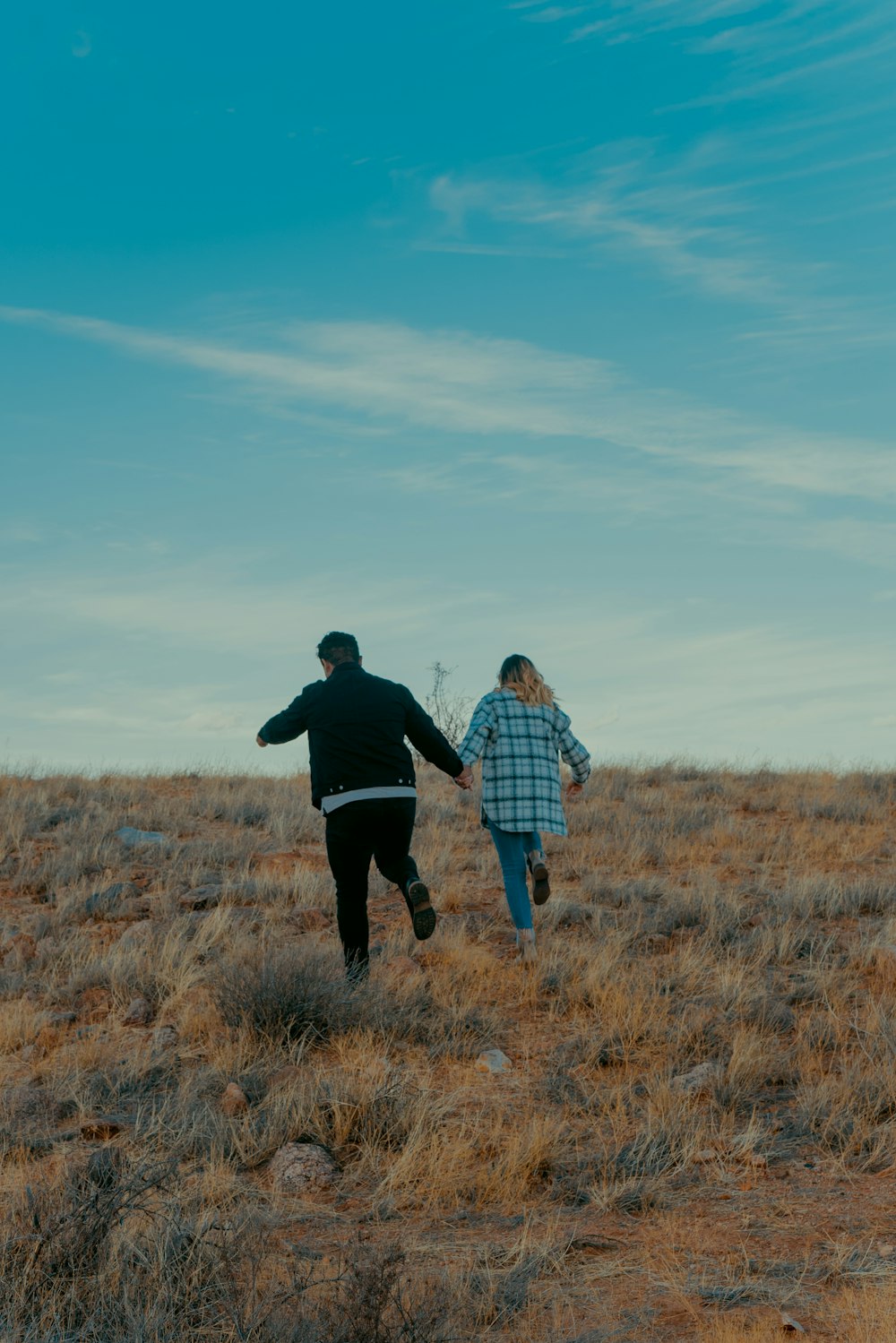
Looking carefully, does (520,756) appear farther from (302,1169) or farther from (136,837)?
(136,837)

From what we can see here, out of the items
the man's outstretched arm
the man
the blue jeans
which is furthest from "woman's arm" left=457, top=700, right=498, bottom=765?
the man's outstretched arm

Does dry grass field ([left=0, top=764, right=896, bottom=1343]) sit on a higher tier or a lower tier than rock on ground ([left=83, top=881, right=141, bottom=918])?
lower

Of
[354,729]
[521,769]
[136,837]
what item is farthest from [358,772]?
[136,837]

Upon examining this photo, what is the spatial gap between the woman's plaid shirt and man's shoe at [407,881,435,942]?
1316mm

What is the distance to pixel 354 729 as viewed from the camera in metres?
7.85

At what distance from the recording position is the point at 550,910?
10.2m

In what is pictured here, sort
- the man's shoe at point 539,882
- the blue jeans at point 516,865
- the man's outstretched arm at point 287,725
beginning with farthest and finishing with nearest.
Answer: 1. the blue jeans at point 516,865
2. the man's shoe at point 539,882
3. the man's outstretched arm at point 287,725

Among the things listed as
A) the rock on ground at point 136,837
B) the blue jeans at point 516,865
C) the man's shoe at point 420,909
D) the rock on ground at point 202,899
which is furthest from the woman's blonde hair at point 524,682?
the rock on ground at point 136,837

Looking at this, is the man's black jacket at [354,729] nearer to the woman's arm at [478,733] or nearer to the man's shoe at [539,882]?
the woman's arm at [478,733]

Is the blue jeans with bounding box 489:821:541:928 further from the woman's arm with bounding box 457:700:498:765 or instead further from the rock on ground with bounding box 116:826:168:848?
the rock on ground with bounding box 116:826:168:848

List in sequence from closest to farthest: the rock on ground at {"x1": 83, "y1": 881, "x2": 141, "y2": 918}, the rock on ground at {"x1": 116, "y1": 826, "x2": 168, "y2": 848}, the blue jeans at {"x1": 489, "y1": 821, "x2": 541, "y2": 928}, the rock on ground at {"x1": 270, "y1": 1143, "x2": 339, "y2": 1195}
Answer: the rock on ground at {"x1": 270, "y1": 1143, "x2": 339, "y2": 1195}
the blue jeans at {"x1": 489, "y1": 821, "x2": 541, "y2": 928}
the rock on ground at {"x1": 83, "y1": 881, "x2": 141, "y2": 918}
the rock on ground at {"x1": 116, "y1": 826, "x2": 168, "y2": 848}

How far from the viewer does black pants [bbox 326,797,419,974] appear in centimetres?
777

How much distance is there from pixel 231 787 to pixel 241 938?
8.24 m

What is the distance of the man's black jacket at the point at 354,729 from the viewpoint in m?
7.81
